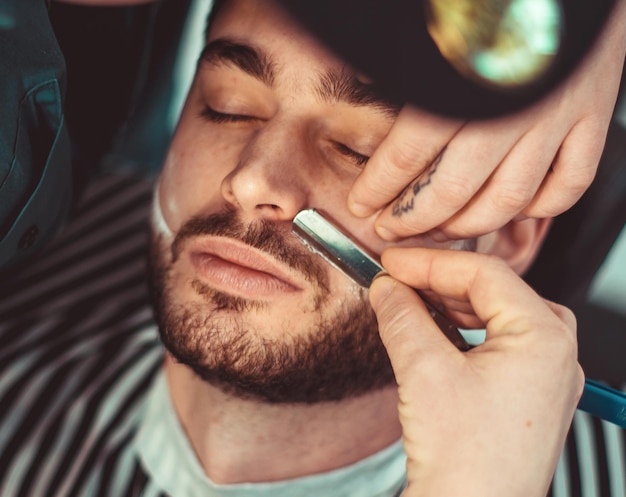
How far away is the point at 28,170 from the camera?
0.75 m

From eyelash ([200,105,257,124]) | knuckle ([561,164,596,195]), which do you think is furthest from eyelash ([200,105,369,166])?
knuckle ([561,164,596,195])

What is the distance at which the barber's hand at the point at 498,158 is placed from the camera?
646mm

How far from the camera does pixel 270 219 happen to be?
795 millimetres

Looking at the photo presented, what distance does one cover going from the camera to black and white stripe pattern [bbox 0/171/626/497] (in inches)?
42.8

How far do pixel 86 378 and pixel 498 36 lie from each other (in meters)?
0.93

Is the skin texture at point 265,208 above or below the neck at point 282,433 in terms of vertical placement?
above

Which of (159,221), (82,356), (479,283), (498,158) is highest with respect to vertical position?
(498,158)

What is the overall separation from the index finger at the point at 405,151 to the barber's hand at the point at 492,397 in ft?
0.43

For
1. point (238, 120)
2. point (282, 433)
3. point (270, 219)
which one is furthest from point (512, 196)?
point (282, 433)

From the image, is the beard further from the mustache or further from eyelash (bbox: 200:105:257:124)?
eyelash (bbox: 200:105:257:124)

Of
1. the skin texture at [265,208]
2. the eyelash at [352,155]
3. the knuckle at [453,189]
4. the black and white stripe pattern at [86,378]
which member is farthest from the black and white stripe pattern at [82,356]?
the knuckle at [453,189]

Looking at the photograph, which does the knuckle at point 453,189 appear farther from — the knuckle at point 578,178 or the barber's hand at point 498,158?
the knuckle at point 578,178

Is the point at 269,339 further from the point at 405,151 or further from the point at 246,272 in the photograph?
the point at 405,151

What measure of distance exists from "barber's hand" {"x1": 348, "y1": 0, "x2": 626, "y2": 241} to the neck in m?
0.35
